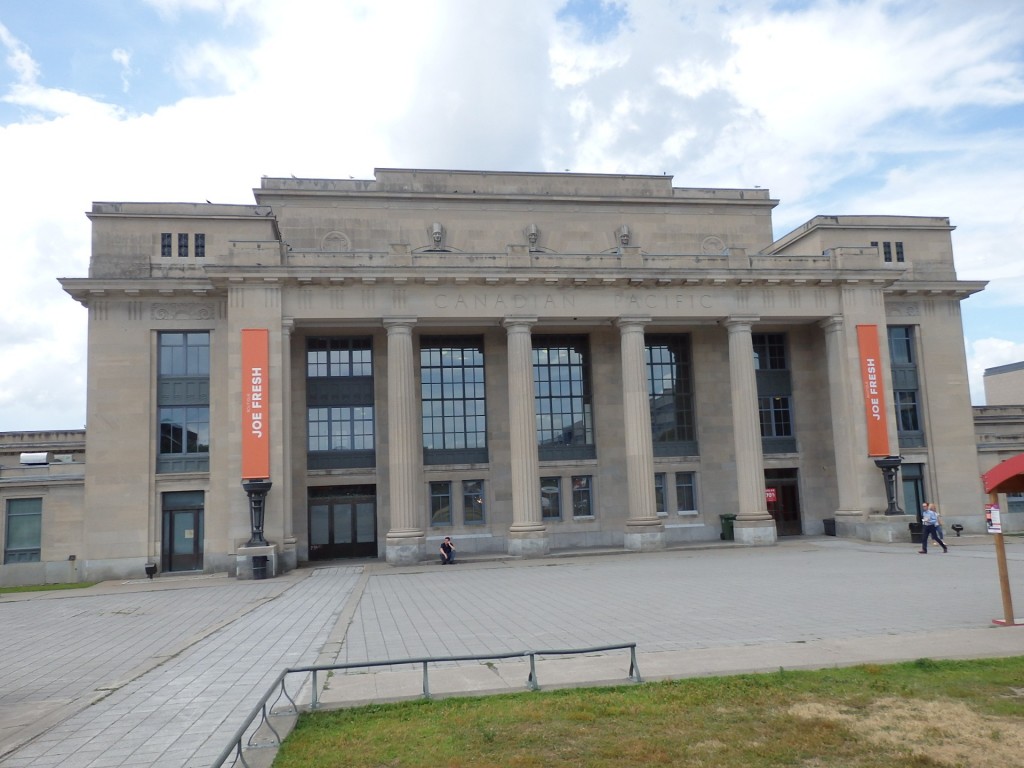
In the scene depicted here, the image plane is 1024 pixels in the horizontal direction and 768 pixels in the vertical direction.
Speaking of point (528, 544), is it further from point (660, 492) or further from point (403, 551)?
point (660, 492)

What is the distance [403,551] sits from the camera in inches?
1261

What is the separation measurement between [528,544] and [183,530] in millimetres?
14935

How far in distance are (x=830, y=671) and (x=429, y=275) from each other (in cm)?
2529

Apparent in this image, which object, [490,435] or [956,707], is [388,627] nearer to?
[956,707]

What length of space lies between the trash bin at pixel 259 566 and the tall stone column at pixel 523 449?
33.3 feet

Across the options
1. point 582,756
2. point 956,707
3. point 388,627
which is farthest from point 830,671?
point 388,627

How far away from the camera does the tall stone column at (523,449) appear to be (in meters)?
33.4

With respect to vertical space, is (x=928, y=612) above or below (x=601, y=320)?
below

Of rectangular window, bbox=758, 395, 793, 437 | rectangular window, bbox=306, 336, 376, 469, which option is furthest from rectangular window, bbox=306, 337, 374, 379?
rectangular window, bbox=758, 395, 793, 437

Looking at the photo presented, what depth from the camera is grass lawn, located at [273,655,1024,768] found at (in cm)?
790

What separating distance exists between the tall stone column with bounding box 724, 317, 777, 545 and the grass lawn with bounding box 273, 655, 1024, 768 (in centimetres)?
2477

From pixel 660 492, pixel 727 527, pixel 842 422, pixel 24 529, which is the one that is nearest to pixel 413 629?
pixel 660 492

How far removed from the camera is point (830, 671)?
35.6 feet

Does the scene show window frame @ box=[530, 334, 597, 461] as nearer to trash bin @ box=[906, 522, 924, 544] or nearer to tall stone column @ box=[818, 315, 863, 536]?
tall stone column @ box=[818, 315, 863, 536]
